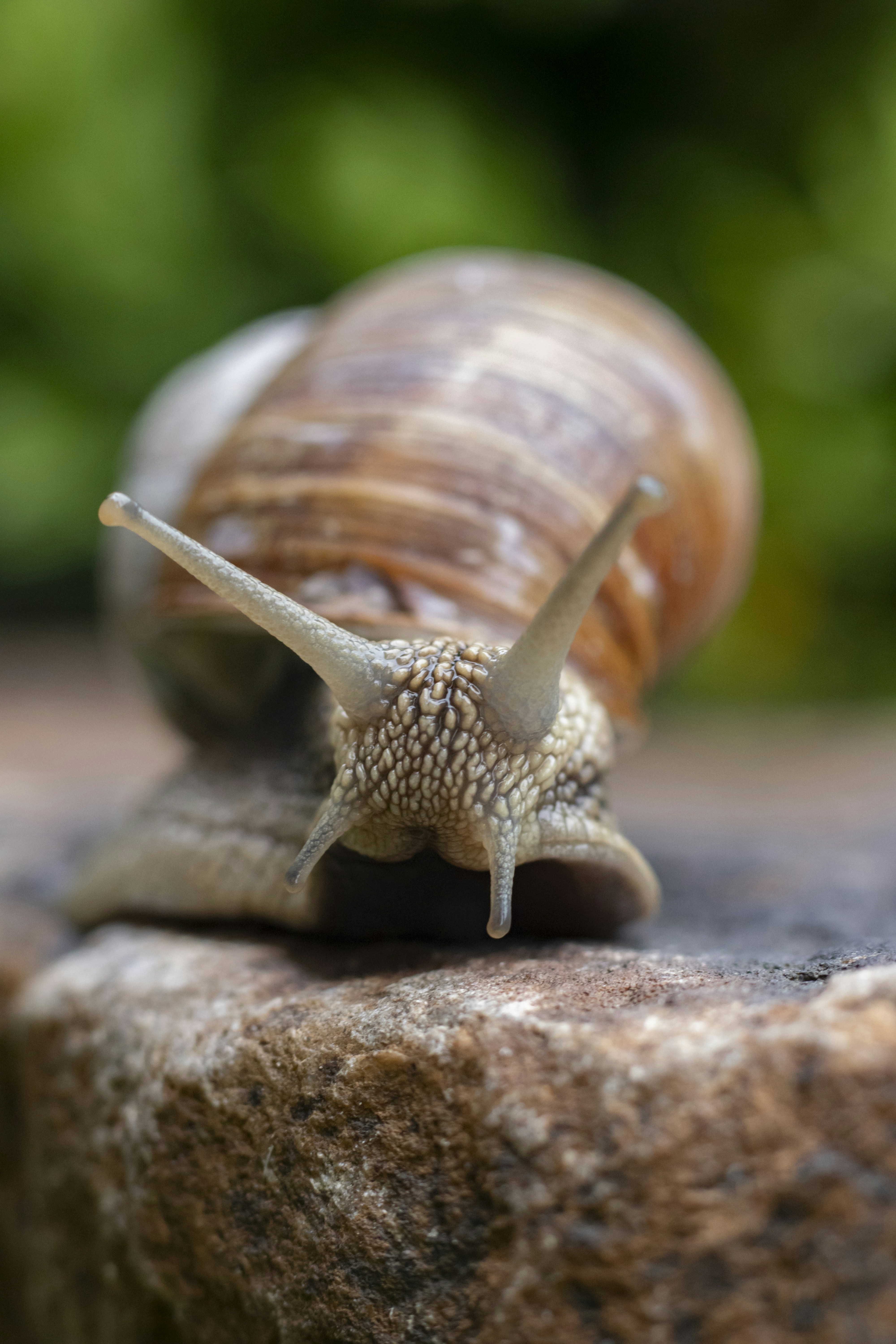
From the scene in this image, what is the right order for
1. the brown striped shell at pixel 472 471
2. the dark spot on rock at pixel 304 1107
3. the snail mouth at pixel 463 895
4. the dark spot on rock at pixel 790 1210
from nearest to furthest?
the dark spot on rock at pixel 790 1210 → the dark spot on rock at pixel 304 1107 → the snail mouth at pixel 463 895 → the brown striped shell at pixel 472 471

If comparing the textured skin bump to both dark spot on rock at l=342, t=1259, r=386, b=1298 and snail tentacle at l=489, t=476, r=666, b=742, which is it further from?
dark spot on rock at l=342, t=1259, r=386, b=1298

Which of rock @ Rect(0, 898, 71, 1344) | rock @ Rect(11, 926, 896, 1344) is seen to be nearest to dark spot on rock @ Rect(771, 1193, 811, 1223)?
rock @ Rect(11, 926, 896, 1344)

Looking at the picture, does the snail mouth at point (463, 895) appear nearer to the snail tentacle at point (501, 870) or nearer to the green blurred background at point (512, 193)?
the snail tentacle at point (501, 870)

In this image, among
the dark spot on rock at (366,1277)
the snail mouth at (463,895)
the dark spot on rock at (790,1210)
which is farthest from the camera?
the snail mouth at (463,895)

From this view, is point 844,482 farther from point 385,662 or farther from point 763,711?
point 385,662

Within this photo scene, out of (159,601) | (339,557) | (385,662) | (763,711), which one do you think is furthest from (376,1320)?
(763,711)

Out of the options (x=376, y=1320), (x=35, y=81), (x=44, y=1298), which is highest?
(x=35, y=81)

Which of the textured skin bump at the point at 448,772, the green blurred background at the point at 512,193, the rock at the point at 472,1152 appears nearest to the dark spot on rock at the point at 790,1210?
the rock at the point at 472,1152

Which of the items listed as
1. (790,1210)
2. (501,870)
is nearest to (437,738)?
(501,870)
